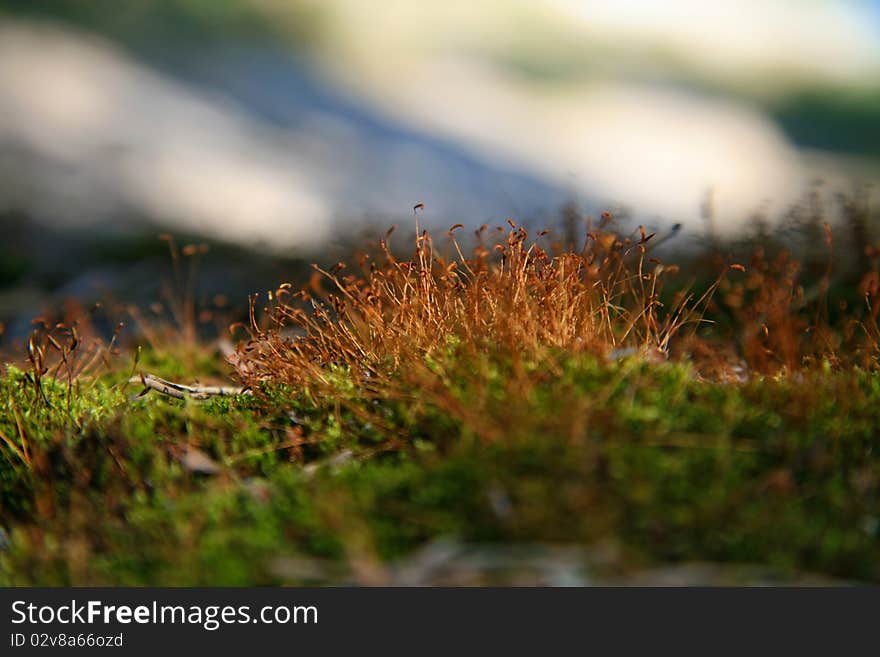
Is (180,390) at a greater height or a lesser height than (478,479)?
lesser

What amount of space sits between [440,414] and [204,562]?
0.98 metres

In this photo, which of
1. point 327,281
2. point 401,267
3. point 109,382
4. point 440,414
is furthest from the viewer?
point 327,281

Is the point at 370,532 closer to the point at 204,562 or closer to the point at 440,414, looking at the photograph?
the point at 204,562

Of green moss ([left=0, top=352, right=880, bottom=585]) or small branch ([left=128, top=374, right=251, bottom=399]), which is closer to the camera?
green moss ([left=0, top=352, right=880, bottom=585])

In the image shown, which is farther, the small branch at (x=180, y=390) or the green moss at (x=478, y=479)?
the small branch at (x=180, y=390)

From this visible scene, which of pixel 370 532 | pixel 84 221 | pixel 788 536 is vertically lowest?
pixel 84 221

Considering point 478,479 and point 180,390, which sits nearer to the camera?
point 478,479

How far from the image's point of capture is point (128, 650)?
1.98m

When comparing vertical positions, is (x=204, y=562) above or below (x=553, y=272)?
below

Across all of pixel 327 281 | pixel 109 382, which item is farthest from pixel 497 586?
pixel 327 281

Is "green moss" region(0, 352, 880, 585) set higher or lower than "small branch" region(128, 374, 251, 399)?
higher

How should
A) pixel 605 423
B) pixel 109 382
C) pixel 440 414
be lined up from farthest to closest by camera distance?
pixel 109 382
pixel 440 414
pixel 605 423

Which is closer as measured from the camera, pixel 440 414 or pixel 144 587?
pixel 144 587

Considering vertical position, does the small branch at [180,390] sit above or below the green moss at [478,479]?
below
